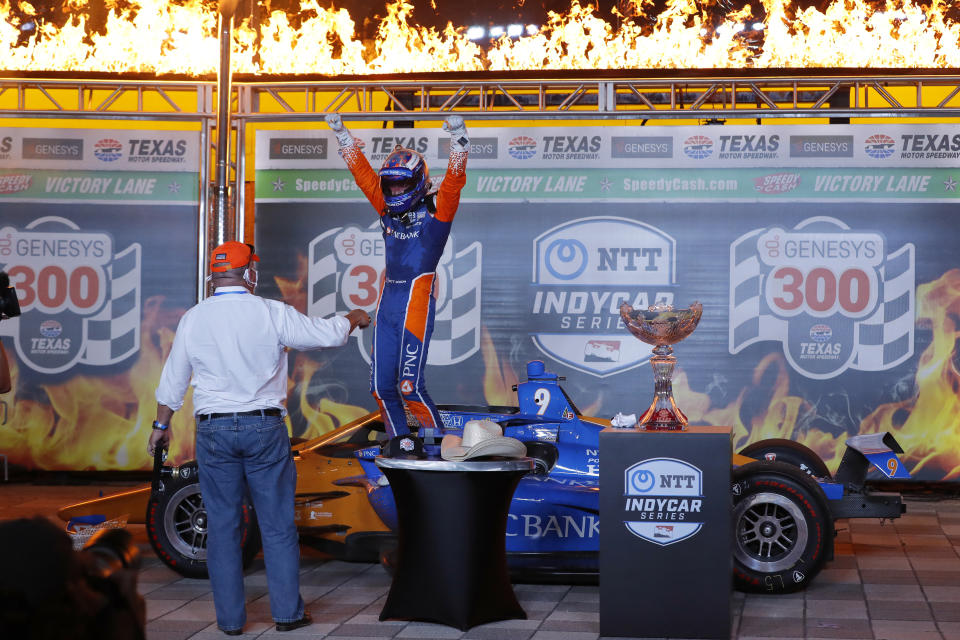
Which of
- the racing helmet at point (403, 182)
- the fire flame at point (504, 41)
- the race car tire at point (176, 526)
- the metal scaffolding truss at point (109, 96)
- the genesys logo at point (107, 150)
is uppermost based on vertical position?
the fire flame at point (504, 41)

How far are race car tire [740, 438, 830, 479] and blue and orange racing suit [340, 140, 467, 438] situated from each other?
7.20 ft

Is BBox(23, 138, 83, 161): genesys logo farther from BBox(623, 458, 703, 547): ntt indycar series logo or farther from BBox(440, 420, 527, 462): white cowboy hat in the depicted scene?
A: BBox(623, 458, 703, 547): ntt indycar series logo

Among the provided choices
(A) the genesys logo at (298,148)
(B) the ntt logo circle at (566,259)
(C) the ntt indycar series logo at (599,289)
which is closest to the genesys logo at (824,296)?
(C) the ntt indycar series logo at (599,289)

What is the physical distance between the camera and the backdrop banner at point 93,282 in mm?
10125

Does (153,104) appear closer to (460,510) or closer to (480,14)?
(480,14)

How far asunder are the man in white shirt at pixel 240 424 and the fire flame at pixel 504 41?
220 inches

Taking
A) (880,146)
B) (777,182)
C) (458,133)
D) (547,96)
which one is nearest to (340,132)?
(458,133)

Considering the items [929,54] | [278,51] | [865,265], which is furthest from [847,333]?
[278,51]

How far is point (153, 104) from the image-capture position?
36.3 ft

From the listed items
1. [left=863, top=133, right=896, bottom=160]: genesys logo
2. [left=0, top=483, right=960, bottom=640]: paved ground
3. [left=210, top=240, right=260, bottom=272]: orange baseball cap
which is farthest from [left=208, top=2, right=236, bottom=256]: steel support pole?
[left=863, top=133, right=896, bottom=160]: genesys logo

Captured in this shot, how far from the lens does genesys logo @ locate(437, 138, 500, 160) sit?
10.0m

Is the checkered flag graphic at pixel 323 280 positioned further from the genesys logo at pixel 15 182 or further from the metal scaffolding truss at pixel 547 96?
the genesys logo at pixel 15 182

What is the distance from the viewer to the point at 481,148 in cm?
1006

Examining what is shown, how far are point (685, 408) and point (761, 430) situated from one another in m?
0.68
